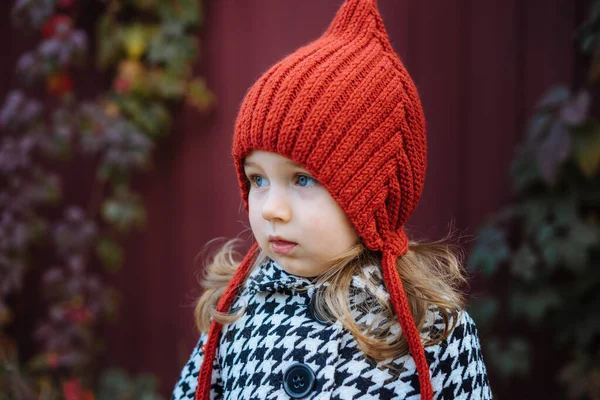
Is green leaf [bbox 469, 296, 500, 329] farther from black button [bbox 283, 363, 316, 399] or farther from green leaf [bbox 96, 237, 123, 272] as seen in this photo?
green leaf [bbox 96, 237, 123, 272]

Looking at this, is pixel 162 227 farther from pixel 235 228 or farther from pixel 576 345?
pixel 576 345

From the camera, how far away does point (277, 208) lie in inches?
49.8

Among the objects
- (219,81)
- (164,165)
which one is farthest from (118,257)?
(219,81)

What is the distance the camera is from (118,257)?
Result: 10.1ft

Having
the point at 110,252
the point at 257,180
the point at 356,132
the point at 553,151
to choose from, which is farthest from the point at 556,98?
the point at 110,252

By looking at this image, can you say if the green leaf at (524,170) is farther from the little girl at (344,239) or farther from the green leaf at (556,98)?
the little girl at (344,239)

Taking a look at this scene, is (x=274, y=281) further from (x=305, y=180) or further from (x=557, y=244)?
(x=557, y=244)

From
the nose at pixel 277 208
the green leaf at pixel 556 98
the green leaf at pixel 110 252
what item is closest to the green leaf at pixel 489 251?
the green leaf at pixel 556 98

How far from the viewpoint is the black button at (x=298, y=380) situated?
50.7 inches

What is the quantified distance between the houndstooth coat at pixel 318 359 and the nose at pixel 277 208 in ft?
0.61

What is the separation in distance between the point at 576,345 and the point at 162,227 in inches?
84.8

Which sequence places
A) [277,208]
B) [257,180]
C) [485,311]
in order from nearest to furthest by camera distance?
[277,208] → [257,180] → [485,311]

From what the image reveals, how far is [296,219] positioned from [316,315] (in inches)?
9.5

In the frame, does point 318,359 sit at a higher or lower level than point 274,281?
lower
